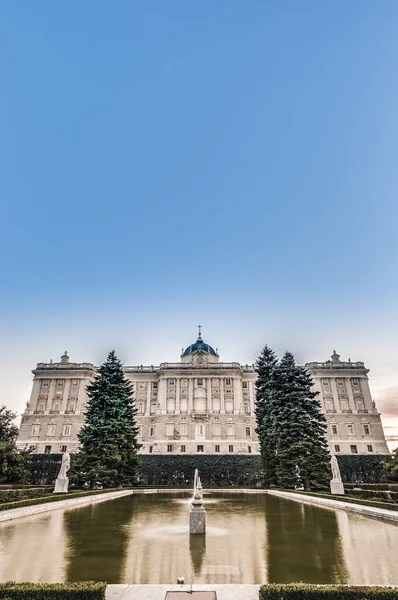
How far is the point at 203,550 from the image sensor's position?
8.48 m

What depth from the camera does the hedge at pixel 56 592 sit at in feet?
15.4

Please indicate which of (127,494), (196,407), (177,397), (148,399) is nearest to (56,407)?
(148,399)

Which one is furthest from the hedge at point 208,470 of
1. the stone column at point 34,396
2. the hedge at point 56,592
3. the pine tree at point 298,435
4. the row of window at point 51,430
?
the hedge at point 56,592

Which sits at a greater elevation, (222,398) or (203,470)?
(222,398)

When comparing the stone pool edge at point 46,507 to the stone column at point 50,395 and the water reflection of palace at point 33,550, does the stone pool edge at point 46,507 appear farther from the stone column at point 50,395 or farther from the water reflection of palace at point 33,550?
the stone column at point 50,395

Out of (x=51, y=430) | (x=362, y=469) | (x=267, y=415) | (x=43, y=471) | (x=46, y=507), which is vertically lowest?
(x=46, y=507)

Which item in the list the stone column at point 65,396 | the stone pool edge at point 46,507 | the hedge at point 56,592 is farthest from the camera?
the stone column at point 65,396

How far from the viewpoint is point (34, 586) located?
4887 millimetres

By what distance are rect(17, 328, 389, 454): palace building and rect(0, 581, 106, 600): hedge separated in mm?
57875

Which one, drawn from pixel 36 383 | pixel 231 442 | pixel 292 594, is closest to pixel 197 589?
pixel 292 594

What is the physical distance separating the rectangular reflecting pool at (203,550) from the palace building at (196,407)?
49308mm

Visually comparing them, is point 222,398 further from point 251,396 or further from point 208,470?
point 208,470

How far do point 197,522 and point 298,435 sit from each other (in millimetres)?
18811

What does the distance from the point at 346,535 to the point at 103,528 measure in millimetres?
7219
